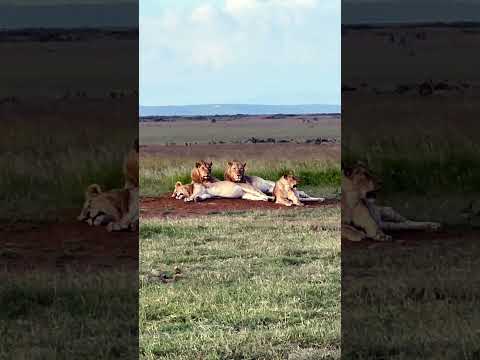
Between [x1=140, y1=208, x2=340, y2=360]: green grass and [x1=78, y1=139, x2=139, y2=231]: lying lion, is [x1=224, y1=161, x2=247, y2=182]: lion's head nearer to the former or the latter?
[x1=140, y1=208, x2=340, y2=360]: green grass

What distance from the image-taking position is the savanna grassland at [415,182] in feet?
12.3

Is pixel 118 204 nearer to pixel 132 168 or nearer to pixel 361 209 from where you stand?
pixel 132 168

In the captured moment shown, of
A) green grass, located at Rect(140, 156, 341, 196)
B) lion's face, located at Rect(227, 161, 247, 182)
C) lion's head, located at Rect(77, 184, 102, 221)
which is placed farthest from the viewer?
green grass, located at Rect(140, 156, 341, 196)

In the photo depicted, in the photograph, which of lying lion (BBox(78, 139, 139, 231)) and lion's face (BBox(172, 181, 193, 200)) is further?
lion's face (BBox(172, 181, 193, 200))

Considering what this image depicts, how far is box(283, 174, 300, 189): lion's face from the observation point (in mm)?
11570

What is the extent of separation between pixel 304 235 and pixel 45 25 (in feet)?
22.3

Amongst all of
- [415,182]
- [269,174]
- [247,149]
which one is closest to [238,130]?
[247,149]

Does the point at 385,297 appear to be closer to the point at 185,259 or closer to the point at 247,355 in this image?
the point at 247,355

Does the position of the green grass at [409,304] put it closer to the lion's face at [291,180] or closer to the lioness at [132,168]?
the lioness at [132,168]

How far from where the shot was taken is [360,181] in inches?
148

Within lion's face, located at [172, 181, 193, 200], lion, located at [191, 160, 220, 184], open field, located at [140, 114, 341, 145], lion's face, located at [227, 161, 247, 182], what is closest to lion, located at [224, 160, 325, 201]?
lion's face, located at [227, 161, 247, 182]

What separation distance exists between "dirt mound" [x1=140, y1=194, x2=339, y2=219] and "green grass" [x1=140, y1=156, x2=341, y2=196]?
0.55 meters

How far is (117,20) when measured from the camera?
3.66 meters

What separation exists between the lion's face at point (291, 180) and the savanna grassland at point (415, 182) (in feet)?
24.8
